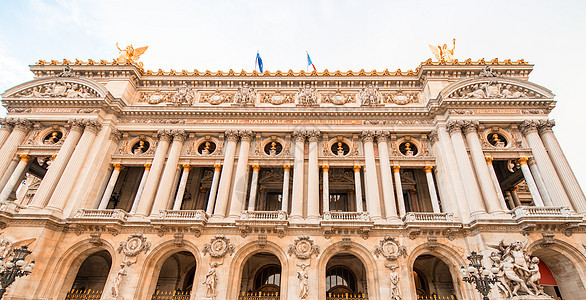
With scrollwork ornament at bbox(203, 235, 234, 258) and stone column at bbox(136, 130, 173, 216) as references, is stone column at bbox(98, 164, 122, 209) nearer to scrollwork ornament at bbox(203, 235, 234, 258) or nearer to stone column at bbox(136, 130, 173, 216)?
stone column at bbox(136, 130, 173, 216)

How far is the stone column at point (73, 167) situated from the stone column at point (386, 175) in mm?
19829

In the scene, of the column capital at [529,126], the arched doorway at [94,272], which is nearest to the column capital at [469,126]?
the column capital at [529,126]

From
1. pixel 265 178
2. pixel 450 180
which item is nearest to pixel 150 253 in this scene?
pixel 265 178

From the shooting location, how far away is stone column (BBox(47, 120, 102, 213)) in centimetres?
1950

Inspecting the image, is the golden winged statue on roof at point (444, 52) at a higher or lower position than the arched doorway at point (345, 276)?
higher

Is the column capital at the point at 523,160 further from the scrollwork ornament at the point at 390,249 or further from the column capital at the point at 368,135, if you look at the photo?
the scrollwork ornament at the point at 390,249

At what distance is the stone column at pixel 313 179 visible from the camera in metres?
19.7

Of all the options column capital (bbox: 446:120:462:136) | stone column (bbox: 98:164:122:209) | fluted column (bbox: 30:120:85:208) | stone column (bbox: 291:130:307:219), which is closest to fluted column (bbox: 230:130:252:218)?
stone column (bbox: 291:130:307:219)

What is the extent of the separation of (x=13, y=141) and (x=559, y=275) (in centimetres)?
3572

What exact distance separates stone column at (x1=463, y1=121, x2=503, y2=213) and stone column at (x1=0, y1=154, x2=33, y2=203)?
2955cm

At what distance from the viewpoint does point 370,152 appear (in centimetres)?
2186

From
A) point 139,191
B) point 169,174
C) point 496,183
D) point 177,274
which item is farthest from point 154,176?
point 496,183

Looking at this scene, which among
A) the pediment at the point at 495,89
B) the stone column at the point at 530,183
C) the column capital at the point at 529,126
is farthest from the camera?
the pediment at the point at 495,89

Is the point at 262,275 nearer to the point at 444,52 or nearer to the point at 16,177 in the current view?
the point at 16,177
